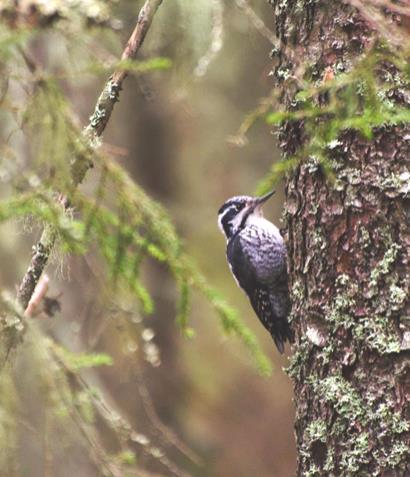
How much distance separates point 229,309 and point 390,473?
75cm

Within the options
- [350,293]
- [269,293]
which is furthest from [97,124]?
[269,293]

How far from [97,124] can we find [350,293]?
1.02m

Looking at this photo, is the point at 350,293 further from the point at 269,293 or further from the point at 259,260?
the point at 259,260

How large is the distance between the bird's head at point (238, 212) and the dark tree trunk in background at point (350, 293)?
1660 millimetres

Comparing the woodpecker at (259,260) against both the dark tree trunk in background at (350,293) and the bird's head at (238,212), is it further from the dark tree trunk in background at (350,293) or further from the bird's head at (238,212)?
the dark tree trunk in background at (350,293)

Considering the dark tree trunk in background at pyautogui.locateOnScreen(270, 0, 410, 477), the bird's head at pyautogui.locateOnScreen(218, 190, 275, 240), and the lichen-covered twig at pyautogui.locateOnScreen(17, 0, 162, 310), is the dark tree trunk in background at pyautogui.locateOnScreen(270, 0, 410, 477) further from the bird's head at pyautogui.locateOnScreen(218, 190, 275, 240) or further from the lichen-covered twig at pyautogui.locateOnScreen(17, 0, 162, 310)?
the bird's head at pyautogui.locateOnScreen(218, 190, 275, 240)

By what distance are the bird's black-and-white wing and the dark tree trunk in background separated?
1.16m

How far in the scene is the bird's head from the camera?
5.02m

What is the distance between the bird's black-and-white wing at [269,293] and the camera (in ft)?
14.8

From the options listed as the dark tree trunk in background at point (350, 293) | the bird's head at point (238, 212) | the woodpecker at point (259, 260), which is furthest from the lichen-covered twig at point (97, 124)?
the bird's head at point (238, 212)

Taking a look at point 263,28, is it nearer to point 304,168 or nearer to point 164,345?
point 304,168

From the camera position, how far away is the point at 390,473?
2.98 metres

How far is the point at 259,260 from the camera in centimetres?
467

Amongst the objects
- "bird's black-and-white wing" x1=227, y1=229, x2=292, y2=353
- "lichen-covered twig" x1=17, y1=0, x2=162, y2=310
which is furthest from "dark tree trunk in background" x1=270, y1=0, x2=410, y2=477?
"bird's black-and-white wing" x1=227, y1=229, x2=292, y2=353
